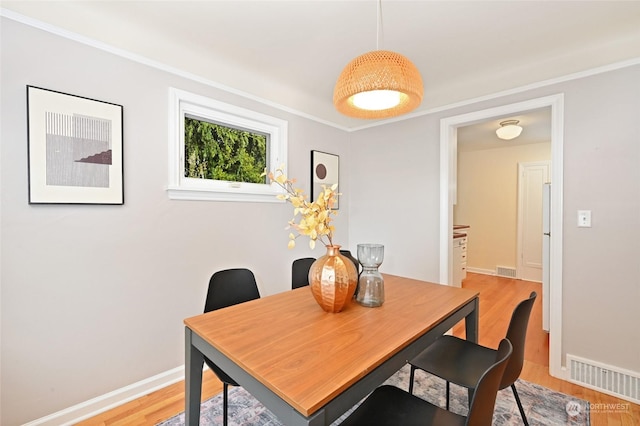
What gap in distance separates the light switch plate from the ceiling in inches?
40.4

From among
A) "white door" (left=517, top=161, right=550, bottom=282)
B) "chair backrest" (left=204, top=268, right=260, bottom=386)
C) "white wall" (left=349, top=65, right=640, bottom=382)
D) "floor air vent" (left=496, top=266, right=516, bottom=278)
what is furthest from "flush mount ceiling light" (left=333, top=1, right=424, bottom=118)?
"floor air vent" (left=496, top=266, right=516, bottom=278)

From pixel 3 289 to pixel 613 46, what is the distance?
394cm

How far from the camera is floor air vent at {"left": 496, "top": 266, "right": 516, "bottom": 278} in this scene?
514cm

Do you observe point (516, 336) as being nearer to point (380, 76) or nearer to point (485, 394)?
point (485, 394)

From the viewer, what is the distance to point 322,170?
316 centimetres

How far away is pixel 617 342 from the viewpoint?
1974mm

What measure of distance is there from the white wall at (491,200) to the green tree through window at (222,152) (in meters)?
4.47

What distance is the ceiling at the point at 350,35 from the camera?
1663 millimetres

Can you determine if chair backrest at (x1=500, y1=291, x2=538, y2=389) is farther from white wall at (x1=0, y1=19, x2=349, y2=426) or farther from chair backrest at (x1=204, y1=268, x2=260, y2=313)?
white wall at (x1=0, y1=19, x2=349, y2=426)

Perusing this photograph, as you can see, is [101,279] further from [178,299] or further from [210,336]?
[210,336]

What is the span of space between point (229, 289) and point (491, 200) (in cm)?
522

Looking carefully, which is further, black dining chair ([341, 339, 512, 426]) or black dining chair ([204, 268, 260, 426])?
black dining chair ([204, 268, 260, 426])

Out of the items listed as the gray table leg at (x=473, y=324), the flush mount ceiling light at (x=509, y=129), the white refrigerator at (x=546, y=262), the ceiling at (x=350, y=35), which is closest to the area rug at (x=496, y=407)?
the gray table leg at (x=473, y=324)

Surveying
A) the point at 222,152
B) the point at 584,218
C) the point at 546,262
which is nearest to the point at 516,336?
the point at 584,218
